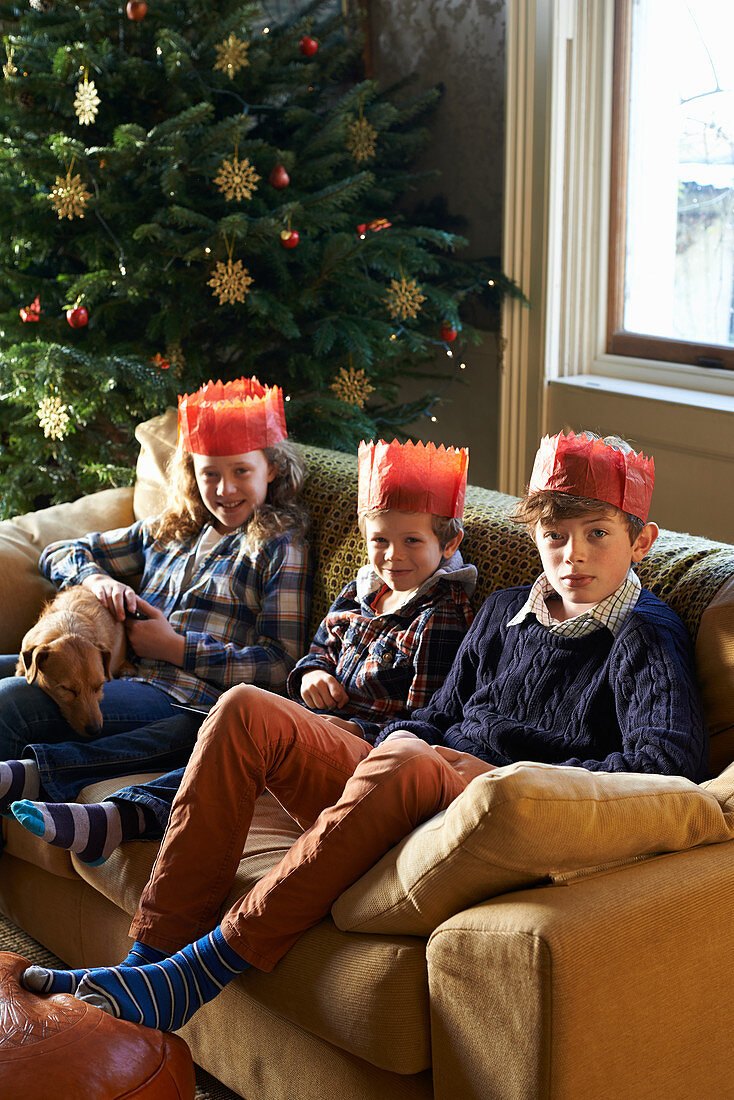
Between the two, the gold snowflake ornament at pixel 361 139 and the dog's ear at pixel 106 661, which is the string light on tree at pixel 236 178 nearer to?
the gold snowflake ornament at pixel 361 139

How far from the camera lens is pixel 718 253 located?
3.20 meters

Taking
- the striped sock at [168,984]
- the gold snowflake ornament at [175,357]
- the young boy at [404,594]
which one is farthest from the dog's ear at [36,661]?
the gold snowflake ornament at [175,357]

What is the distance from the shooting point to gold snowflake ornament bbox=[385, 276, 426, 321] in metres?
3.35

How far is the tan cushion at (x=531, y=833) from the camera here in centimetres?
125

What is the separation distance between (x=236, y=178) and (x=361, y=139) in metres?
0.67

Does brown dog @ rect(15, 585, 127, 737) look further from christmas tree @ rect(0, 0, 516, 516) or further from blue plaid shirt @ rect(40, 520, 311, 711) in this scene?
christmas tree @ rect(0, 0, 516, 516)

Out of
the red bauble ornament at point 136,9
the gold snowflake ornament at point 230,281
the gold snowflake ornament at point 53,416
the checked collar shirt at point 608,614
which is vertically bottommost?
the checked collar shirt at point 608,614

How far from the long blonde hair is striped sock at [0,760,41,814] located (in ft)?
2.25

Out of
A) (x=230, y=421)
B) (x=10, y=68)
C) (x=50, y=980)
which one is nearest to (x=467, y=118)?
(x=10, y=68)

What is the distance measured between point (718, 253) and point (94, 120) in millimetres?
1921

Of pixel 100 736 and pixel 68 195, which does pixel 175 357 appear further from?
pixel 100 736

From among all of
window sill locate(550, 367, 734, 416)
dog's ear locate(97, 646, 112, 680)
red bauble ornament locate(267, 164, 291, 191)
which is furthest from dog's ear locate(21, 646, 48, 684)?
window sill locate(550, 367, 734, 416)

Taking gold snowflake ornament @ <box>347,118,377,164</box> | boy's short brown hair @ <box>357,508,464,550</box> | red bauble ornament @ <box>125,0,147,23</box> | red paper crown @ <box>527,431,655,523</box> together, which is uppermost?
red bauble ornament @ <box>125,0,147,23</box>

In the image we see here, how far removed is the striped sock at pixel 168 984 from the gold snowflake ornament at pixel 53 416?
1.92m
